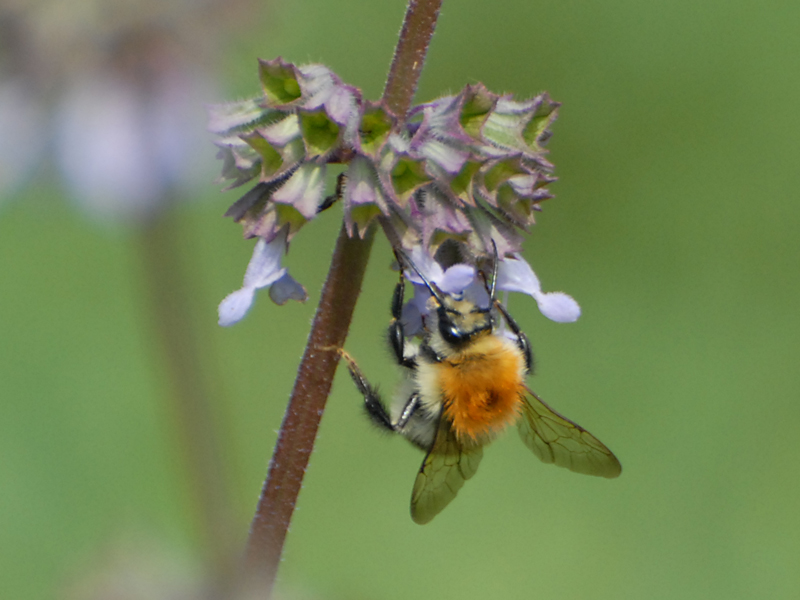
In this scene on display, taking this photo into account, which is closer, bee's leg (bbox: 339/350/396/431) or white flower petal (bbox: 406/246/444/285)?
white flower petal (bbox: 406/246/444/285)

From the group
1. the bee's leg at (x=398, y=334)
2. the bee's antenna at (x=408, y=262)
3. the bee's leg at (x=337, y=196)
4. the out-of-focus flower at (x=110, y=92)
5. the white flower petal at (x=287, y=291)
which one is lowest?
the white flower petal at (x=287, y=291)

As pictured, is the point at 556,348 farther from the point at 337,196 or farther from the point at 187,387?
the point at 337,196

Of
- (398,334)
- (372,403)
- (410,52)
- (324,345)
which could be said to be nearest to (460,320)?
(398,334)

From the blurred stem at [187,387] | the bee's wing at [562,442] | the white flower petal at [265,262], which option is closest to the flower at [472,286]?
the white flower petal at [265,262]

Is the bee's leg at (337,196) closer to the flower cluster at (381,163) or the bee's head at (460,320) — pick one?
the flower cluster at (381,163)

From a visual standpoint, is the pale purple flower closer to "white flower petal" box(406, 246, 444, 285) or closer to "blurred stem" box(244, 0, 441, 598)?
"white flower petal" box(406, 246, 444, 285)

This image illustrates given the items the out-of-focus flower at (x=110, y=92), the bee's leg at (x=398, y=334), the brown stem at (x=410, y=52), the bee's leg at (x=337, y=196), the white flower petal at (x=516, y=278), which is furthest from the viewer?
the out-of-focus flower at (x=110, y=92)

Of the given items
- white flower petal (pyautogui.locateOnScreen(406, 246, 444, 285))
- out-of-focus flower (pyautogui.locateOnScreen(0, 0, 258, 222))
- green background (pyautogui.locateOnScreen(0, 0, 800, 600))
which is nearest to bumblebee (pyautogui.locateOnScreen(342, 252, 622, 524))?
white flower petal (pyautogui.locateOnScreen(406, 246, 444, 285))
